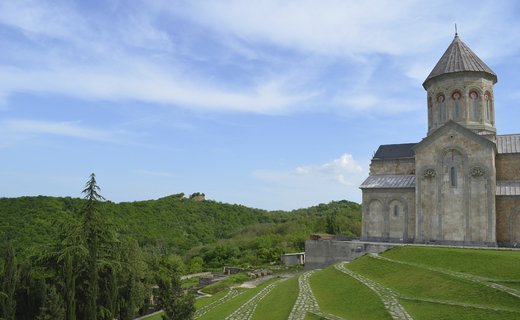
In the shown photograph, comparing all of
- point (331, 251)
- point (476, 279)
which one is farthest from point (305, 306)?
point (331, 251)

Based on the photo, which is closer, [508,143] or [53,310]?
[53,310]

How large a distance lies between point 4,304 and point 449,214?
25294mm

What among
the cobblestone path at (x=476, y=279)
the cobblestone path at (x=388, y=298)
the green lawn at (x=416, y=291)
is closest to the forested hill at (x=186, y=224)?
the green lawn at (x=416, y=291)

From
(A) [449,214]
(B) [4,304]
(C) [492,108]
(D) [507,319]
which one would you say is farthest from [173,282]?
(C) [492,108]

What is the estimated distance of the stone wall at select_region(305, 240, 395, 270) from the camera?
94.9ft

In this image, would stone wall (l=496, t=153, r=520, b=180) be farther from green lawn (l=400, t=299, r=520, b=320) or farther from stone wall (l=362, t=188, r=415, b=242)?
green lawn (l=400, t=299, r=520, b=320)

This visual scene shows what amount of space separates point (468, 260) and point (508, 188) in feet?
34.3

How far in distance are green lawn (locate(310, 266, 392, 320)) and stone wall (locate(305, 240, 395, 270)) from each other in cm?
613

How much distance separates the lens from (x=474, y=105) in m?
30.6

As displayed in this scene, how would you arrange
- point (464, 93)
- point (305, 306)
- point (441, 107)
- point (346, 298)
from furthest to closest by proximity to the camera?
point (441, 107), point (464, 93), point (346, 298), point (305, 306)

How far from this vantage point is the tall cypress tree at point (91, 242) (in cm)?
1802

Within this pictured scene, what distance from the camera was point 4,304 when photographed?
16.7 meters

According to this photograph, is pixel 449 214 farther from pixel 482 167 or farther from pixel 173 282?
pixel 173 282

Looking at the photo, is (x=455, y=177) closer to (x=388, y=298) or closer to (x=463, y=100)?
(x=463, y=100)
